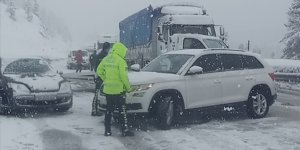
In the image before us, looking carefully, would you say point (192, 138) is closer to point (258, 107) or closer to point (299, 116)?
point (258, 107)

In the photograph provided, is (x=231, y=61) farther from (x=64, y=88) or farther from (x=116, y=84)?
(x=64, y=88)

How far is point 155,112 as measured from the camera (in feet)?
32.5

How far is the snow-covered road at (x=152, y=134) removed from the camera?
840 centimetres

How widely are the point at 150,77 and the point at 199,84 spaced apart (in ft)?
3.78

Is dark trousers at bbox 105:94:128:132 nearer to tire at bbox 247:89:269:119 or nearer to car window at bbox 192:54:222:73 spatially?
car window at bbox 192:54:222:73

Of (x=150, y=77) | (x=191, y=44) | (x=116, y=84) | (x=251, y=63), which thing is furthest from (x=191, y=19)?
(x=116, y=84)

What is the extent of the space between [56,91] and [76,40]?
186m

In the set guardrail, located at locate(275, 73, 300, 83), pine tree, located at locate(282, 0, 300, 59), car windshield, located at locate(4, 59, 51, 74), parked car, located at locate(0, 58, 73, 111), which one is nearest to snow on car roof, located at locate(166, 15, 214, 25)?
guardrail, located at locate(275, 73, 300, 83)

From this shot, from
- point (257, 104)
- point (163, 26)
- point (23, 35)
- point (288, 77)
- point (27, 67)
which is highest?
point (23, 35)

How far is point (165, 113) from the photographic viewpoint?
9852 millimetres

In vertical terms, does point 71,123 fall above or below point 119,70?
below

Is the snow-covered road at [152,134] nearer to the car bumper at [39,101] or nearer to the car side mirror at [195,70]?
the car bumper at [39,101]

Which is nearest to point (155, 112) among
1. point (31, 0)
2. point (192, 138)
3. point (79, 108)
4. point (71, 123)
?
point (192, 138)

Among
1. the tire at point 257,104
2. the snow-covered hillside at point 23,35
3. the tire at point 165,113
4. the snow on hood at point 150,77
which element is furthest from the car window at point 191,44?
the snow-covered hillside at point 23,35
